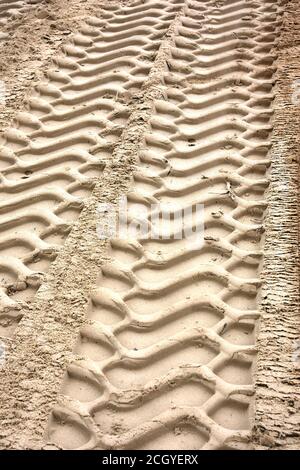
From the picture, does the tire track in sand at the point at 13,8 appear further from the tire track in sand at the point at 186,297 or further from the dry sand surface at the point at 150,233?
the tire track in sand at the point at 186,297

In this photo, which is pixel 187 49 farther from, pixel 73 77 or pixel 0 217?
pixel 0 217

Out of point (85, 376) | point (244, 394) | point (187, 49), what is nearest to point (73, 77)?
point (187, 49)

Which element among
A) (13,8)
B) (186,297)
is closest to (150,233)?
(186,297)

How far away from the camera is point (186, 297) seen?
6.11 feet

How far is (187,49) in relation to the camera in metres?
3.17

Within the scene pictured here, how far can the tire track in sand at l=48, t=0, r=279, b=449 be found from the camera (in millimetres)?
1505

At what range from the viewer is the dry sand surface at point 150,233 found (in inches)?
60.2

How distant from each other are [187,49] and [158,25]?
1.06 ft

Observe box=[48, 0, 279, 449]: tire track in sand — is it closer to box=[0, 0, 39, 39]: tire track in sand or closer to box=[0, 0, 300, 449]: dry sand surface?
box=[0, 0, 300, 449]: dry sand surface

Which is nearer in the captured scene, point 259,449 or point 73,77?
point 259,449

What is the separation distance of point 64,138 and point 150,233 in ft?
2.62

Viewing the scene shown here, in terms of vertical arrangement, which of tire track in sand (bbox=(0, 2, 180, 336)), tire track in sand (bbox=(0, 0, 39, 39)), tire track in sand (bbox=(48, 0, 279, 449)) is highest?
tire track in sand (bbox=(0, 0, 39, 39))

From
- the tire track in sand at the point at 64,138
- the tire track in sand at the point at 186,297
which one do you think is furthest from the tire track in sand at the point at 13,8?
the tire track in sand at the point at 186,297

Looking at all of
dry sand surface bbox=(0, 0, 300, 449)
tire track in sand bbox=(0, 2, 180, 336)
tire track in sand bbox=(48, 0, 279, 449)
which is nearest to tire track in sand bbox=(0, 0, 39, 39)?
dry sand surface bbox=(0, 0, 300, 449)
